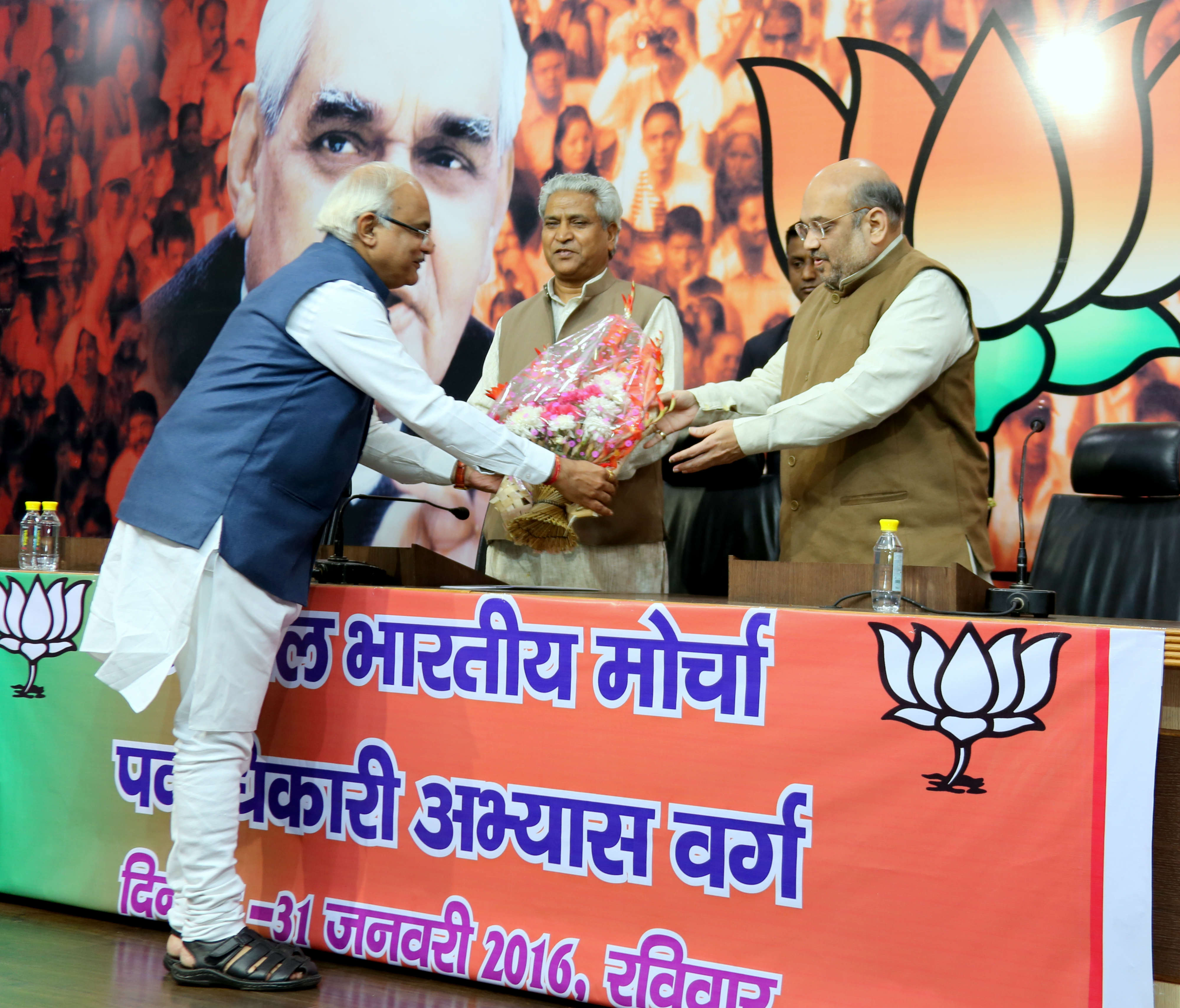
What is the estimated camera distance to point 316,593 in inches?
84.7

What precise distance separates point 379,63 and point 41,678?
9.47 ft

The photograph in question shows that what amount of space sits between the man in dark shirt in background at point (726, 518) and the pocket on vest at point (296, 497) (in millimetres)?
1579

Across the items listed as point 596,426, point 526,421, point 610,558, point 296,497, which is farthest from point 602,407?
point 296,497

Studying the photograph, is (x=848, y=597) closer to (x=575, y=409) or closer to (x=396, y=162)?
(x=575, y=409)

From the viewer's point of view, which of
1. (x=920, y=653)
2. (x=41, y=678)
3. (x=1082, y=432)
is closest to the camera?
(x=920, y=653)

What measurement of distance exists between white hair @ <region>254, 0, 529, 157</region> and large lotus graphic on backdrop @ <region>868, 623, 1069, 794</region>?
308cm

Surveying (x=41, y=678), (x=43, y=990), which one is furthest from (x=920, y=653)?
(x=41, y=678)

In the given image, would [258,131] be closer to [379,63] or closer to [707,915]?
[379,63]

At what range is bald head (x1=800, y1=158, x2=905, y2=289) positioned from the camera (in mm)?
2432

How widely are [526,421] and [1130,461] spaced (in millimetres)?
1618

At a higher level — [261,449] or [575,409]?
[575,409]

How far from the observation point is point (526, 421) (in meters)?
2.25

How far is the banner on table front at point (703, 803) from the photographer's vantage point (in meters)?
1.58

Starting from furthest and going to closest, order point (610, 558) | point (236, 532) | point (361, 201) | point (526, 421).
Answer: point (610, 558) → point (526, 421) → point (361, 201) → point (236, 532)
